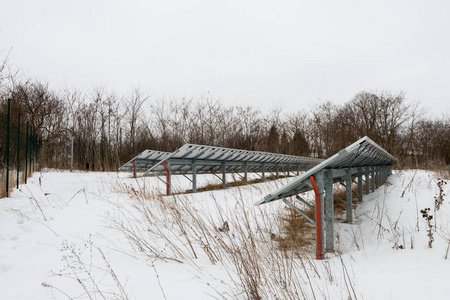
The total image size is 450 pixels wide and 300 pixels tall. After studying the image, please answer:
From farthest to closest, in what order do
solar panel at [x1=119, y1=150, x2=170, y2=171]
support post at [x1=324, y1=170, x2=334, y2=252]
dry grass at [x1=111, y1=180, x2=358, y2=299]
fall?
solar panel at [x1=119, y1=150, x2=170, y2=171]
support post at [x1=324, y1=170, x2=334, y2=252]
dry grass at [x1=111, y1=180, x2=358, y2=299]

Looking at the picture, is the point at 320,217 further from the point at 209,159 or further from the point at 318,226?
the point at 209,159

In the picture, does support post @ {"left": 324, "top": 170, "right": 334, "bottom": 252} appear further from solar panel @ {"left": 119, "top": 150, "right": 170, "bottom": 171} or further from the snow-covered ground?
solar panel @ {"left": 119, "top": 150, "right": 170, "bottom": 171}

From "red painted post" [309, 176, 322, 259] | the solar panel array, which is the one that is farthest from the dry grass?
the solar panel array

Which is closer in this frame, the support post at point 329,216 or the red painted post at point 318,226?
the red painted post at point 318,226

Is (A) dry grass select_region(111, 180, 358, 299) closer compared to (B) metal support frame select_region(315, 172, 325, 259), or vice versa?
(A) dry grass select_region(111, 180, 358, 299)

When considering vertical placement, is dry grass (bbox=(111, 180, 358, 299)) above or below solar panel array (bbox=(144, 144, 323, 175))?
below

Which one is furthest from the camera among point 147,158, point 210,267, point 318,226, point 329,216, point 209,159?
point 147,158

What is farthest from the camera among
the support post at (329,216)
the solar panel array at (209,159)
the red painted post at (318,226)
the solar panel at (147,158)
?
the solar panel at (147,158)

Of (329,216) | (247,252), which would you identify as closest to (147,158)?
(329,216)

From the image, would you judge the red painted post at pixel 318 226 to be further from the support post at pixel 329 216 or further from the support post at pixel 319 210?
the support post at pixel 329 216

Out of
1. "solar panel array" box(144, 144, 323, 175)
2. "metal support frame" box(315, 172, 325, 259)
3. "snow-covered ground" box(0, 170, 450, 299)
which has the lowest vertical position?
"snow-covered ground" box(0, 170, 450, 299)

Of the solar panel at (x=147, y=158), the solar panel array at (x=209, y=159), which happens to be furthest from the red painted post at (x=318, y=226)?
the solar panel at (x=147, y=158)

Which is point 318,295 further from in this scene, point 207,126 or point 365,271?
point 207,126

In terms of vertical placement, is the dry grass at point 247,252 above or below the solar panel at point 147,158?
below
